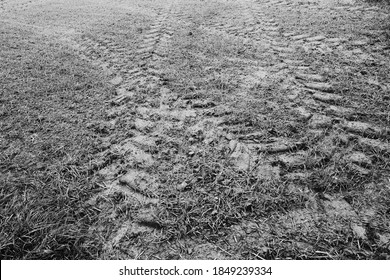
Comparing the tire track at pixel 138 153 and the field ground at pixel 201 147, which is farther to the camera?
the tire track at pixel 138 153

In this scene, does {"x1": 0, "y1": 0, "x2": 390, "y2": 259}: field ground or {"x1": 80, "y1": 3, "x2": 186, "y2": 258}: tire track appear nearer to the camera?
{"x1": 0, "y1": 0, "x2": 390, "y2": 259}: field ground

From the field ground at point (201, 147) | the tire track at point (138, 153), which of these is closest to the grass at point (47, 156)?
the field ground at point (201, 147)

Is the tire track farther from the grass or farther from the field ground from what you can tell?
the grass

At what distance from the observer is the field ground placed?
56.6 inches

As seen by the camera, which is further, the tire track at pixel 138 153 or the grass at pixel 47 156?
the tire track at pixel 138 153

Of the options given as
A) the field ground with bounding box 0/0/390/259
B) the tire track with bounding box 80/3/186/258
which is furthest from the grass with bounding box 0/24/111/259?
the tire track with bounding box 80/3/186/258

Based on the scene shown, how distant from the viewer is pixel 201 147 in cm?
203

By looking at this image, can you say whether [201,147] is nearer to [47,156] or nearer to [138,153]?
[138,153]

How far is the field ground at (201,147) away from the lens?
1.44 m

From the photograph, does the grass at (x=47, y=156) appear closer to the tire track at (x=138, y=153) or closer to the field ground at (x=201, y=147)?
the field ground at (x=201, y=147)

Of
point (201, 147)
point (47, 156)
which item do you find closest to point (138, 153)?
point (201, 147)

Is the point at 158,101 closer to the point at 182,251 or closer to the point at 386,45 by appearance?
the point at 182,251

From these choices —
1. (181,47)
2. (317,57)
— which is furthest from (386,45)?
(181,47)

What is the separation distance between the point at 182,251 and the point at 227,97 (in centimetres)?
161
